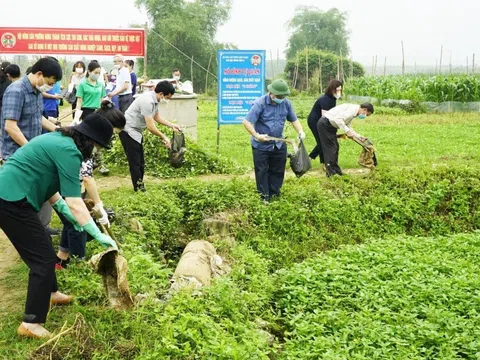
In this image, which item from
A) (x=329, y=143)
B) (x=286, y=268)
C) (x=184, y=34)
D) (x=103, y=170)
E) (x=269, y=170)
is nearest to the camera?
(x=286, y=268)

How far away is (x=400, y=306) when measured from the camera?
5523 millimetres

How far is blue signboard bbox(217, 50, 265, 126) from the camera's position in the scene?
1159cm

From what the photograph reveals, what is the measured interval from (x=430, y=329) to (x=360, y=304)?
718 millimetres

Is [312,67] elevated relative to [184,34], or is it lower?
lower

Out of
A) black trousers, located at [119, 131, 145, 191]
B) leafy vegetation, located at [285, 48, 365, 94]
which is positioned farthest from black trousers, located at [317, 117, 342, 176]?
leafy vegetation, located at [285, 48, 365, 94]

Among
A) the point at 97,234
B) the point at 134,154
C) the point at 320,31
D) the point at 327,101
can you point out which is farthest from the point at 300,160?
the point at 320,31

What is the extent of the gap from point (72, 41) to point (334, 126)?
28.8 feet

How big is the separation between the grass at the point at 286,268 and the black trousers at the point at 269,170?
0.63ft

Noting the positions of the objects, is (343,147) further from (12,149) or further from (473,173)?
(12,149)

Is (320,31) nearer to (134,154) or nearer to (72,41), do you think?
(72,41)

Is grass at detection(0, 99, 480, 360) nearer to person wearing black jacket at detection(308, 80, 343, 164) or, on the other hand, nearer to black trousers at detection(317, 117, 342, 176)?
black trousers at detection(317, 117, 342, 176)

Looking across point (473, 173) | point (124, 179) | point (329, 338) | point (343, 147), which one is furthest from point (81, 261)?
point (343, 147)

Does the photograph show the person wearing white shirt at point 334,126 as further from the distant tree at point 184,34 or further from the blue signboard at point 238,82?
the distant tree at point 184,34

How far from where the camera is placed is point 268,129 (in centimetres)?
791
